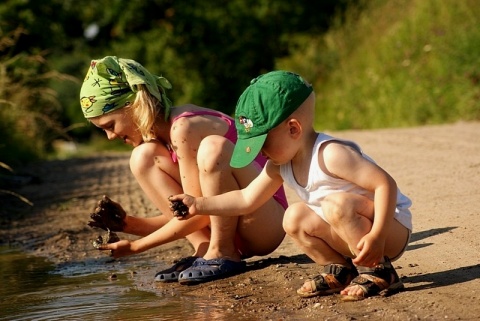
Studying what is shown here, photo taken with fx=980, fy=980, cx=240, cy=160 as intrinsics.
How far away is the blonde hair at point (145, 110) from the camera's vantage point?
4.99 m

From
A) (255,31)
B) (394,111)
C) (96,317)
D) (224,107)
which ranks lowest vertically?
(96,317)

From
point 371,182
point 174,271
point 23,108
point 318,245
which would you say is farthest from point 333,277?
point 23,108

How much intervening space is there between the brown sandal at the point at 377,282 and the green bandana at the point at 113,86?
4.87 ft

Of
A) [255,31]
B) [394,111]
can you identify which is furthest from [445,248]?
[255,31]

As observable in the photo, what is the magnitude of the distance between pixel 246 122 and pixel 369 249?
739mm

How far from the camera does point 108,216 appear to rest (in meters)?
5.00

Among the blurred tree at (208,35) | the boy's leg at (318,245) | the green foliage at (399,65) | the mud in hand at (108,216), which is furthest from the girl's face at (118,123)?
the blurred tree at (208,35)

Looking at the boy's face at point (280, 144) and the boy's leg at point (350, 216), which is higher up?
the boy's face at point (280, 144)

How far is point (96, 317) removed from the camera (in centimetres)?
443

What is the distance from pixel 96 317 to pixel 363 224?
129cm

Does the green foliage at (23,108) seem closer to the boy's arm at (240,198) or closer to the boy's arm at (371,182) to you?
the boy's arm at (240,198)

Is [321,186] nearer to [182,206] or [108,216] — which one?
[182,206]

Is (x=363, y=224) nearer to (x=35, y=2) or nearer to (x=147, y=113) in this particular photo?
(x=147, y=113)

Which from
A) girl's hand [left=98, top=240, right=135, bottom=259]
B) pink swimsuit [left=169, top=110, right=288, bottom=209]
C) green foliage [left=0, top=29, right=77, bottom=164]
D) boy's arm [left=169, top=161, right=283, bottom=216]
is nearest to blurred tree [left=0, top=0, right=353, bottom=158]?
green foliage [left=0, top=29, right=77, bottom=164]
